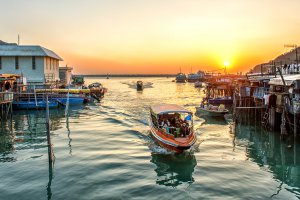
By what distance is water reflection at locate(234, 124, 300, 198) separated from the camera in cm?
1708

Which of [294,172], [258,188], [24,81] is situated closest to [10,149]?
[258,188]

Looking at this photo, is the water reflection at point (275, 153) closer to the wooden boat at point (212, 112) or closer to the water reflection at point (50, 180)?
the wooden boat at point (212, 112)

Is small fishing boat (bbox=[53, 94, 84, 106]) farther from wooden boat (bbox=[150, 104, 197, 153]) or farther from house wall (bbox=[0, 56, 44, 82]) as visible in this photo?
wooden boat (bbox=[150, 104, 197, 153])

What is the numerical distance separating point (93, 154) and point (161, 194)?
770cm

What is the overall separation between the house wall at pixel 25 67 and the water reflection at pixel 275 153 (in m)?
32.4

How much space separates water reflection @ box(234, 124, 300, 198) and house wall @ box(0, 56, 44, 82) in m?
32.4

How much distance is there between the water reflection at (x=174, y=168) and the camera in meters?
16.4

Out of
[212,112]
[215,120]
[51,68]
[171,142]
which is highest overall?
[51,68]

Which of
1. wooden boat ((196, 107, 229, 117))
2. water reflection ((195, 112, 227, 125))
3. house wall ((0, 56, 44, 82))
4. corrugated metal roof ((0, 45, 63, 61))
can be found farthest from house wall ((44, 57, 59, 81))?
water reflection ((195, 112, 227, 125))

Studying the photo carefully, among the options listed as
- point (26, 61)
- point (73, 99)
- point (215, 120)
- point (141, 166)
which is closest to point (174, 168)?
point (141, 166)

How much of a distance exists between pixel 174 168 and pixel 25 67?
3793cm

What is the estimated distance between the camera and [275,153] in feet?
72.8

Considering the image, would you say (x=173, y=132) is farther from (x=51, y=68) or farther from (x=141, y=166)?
(x=51, y=68)

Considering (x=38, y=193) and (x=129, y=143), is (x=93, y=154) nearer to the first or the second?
(x=129, y=143)
